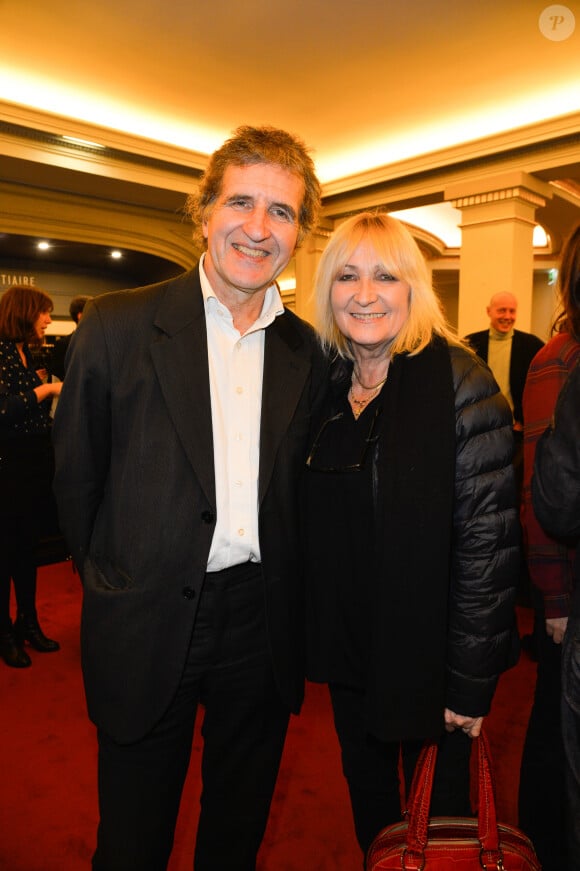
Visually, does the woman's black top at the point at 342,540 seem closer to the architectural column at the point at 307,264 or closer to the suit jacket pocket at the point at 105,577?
the suit jacket pocket at the point at 105,577

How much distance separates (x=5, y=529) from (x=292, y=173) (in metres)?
2.36

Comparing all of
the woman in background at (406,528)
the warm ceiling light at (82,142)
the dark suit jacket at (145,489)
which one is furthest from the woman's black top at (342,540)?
the warm ceiling light at (82,142)

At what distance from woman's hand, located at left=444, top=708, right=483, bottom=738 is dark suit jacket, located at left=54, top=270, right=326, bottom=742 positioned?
1.33ft

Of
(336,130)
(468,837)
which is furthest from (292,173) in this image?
(336,130)

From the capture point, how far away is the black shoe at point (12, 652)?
118 inches

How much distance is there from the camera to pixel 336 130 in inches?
251

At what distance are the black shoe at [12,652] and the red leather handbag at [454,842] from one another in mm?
2283

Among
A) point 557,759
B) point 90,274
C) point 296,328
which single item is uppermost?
point 90,274

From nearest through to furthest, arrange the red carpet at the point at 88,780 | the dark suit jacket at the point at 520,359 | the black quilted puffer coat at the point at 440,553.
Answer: the black quilted puffer coat at the point at 440,553 < the red carpet at the point at 88,780 < the dark suit jacket at the point at 520,359

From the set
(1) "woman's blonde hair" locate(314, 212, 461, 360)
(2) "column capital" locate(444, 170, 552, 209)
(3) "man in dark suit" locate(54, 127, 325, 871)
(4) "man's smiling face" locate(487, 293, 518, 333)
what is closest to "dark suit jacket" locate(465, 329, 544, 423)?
(4) "man's smiling face" locate(487, 293, 518, 333)

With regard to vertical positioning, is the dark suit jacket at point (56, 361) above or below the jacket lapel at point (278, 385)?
above

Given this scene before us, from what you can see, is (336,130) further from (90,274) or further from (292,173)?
(90,274)

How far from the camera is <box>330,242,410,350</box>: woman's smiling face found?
4.80 feet

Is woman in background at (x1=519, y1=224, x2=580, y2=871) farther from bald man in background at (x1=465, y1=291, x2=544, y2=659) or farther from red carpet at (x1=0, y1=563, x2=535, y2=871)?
bald man in background at (x1=465, y1=291, x2=544, y2=659)
